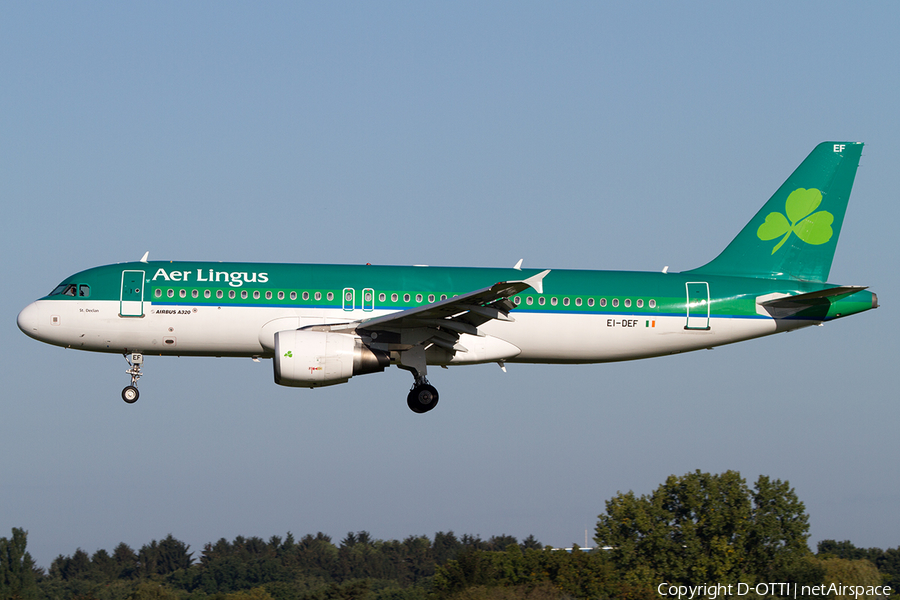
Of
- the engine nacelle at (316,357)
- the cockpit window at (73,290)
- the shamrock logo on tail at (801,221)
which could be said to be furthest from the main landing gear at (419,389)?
the shamrock logo on tail at (801,221)

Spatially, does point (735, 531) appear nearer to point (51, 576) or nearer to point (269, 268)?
point (269, 268)

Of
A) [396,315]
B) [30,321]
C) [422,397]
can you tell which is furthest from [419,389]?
[30,321]

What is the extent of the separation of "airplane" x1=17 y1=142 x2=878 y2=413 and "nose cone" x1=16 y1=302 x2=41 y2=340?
0.04 meters

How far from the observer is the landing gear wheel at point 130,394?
30727 millimetres

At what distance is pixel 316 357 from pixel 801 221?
16.6 m

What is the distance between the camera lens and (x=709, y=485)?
83625mm

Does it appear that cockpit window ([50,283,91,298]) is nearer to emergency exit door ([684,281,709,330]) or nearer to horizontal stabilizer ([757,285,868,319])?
emergency exit door ([684,281,709,330])

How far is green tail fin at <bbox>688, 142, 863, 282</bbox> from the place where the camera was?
1336 inches

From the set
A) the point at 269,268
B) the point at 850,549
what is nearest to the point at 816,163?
the point at 269,268

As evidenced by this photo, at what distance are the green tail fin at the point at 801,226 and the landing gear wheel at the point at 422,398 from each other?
9.52 metres

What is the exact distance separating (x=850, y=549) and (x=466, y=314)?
114684 millimetres

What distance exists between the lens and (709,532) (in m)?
80.5

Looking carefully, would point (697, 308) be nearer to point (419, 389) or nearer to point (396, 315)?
point (419, 389)

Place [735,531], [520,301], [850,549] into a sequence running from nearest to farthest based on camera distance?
[520,301], [735,531], [850,549]
